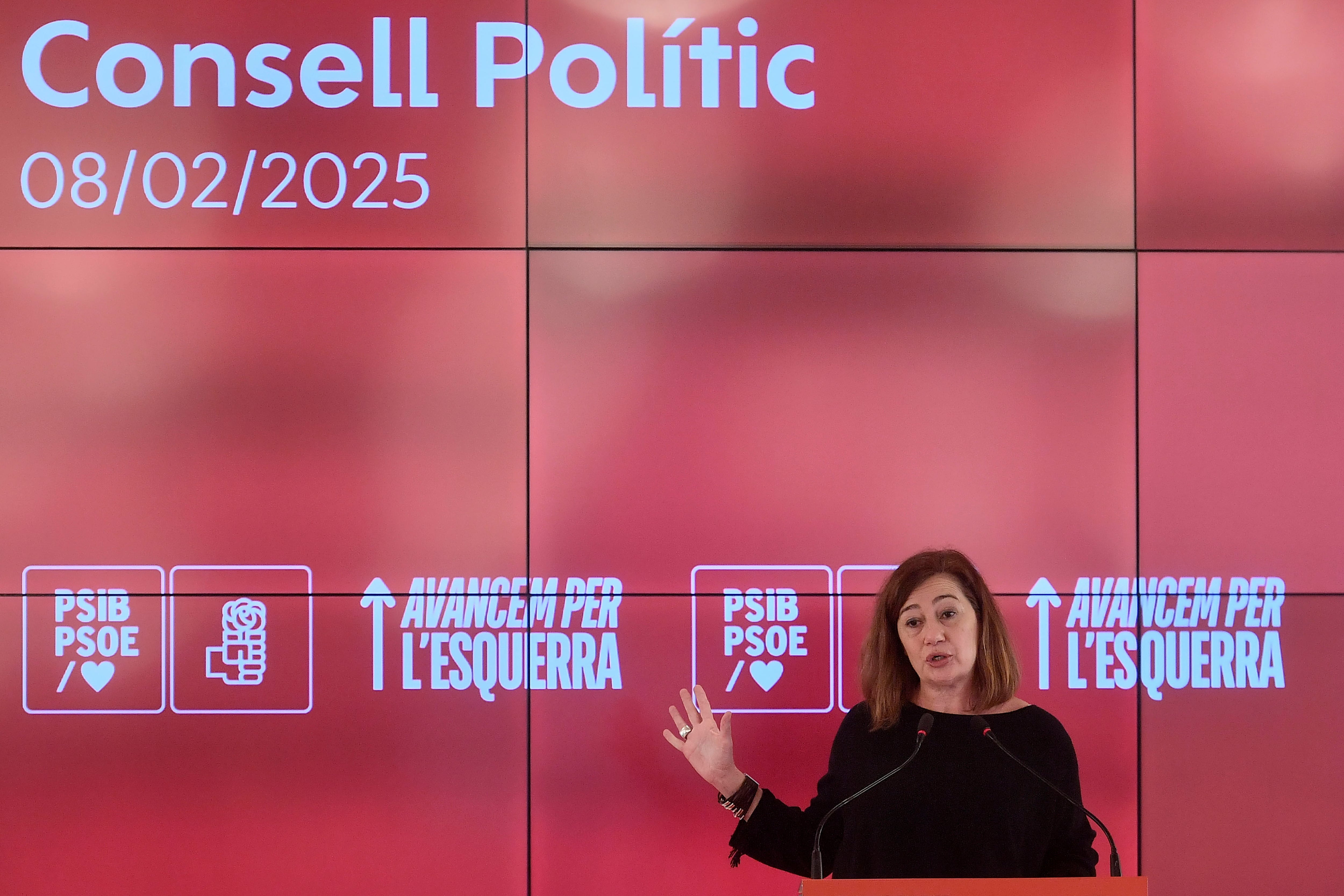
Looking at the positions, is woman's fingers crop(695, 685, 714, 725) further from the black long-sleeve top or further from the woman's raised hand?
the black long-sleeve top

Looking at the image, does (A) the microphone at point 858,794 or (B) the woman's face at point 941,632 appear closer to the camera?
(A) the microphone at point 858,794

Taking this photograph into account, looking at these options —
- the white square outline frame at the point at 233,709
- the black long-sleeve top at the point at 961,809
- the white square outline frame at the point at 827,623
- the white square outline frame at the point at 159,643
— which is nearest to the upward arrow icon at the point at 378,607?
the white square outline frame at the point at 233,709

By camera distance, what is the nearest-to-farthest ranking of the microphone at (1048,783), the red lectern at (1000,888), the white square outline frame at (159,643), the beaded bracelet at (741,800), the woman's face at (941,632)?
the red lectern at (1000,888) < the microphone at (1048,783) < the woman's face at (941,632) < the beaded bracelet at (741,800) < the white square outline frame at (159,643)

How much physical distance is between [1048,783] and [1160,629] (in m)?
1.09

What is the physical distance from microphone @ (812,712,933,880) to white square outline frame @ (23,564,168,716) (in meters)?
1.74

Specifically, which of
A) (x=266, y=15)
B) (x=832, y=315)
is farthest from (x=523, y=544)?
(x=266, y=15)

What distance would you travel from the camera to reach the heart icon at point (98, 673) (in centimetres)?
259

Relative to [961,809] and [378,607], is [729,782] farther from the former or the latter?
[378,607]

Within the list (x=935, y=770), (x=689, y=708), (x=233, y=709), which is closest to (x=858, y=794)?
(x=935, y=770)

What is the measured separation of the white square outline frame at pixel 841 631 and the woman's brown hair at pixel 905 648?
470mm

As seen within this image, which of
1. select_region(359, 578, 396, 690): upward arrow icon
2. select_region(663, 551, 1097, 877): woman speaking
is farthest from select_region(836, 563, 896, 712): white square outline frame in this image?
select_region(359, 578, 396, 690): upward arrow icon

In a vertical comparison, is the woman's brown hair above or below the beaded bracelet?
above

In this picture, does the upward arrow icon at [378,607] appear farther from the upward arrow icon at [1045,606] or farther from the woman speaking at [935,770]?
the upward arrow icon at [1045,606]

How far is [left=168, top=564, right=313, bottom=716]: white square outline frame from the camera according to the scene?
259cm
